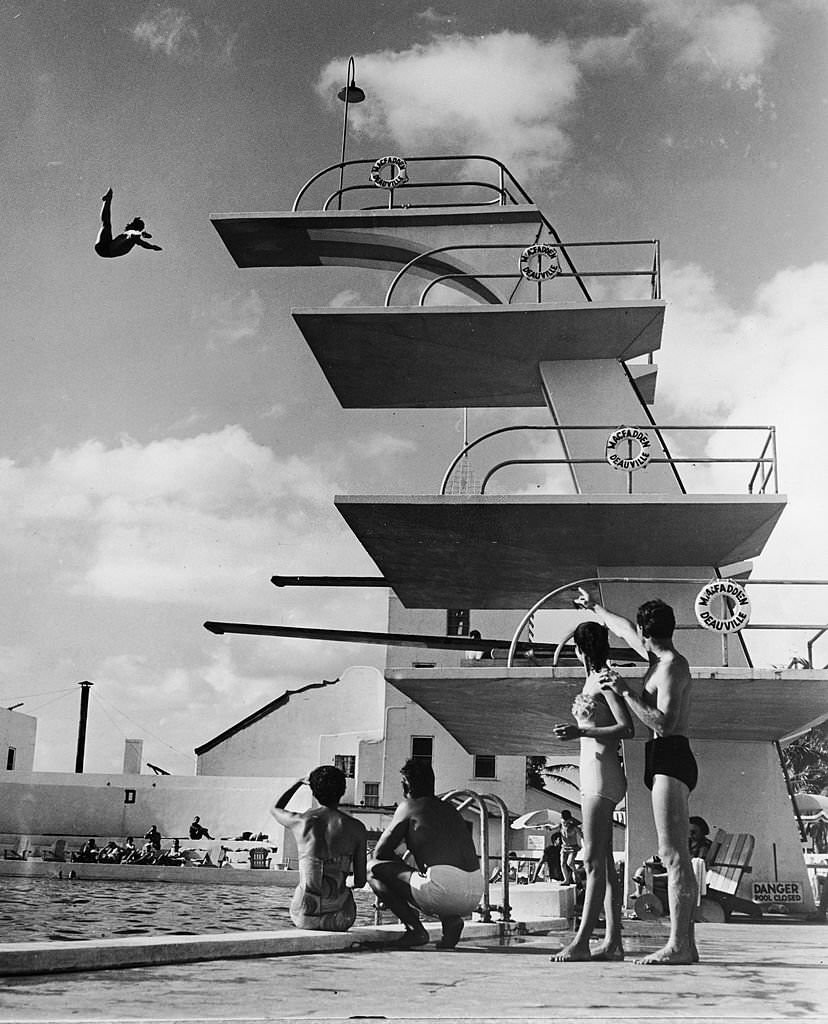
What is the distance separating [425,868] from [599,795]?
1.57m

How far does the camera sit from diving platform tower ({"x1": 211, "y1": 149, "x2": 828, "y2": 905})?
13.4 meters

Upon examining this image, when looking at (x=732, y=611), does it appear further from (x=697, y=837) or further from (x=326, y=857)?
(x=326, y=857)

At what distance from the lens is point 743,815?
1433 cm

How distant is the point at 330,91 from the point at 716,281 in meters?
Answer: 6.73

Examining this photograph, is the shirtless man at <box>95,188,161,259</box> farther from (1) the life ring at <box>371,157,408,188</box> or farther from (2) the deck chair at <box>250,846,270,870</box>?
(2) the deck chair at <box>250,846,270,870</box>

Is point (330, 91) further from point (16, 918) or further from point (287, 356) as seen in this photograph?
point (287, 356)

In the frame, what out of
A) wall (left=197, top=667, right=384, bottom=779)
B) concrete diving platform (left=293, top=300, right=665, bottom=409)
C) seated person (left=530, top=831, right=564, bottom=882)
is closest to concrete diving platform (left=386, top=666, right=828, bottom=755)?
seated person (left=530, top=831, right=564, bottom=882)

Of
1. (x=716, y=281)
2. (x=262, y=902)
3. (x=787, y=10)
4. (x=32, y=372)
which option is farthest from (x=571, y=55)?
(x=32, y=372)

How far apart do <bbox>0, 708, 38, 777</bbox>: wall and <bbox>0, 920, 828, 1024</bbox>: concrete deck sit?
42.6 m

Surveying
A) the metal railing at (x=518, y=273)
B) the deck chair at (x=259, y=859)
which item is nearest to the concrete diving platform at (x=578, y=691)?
the metal railing at (x=518, y=273)

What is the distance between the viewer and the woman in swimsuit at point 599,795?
5.74 m

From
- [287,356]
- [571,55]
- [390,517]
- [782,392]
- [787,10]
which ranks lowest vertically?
[390,517]

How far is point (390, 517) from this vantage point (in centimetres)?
1388

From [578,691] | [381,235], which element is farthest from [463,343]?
[578,691]
